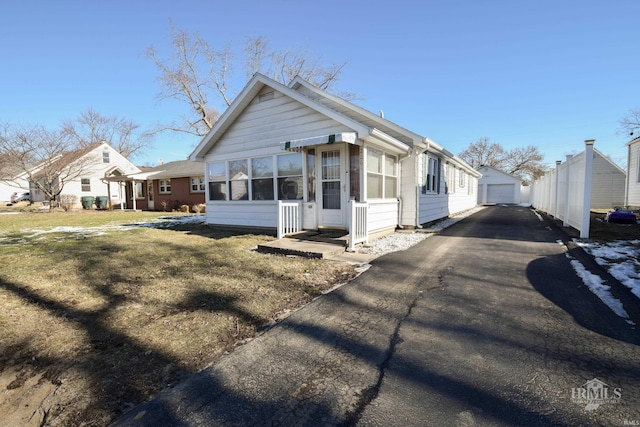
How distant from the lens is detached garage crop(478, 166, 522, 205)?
33.0m

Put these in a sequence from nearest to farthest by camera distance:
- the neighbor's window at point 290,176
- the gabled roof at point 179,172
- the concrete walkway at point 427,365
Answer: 1. the concrete walkway at point 427,365
2. the neighbor's window at point 290,176
3. the gabled roof at point 179,172

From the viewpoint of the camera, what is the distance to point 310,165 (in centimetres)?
884

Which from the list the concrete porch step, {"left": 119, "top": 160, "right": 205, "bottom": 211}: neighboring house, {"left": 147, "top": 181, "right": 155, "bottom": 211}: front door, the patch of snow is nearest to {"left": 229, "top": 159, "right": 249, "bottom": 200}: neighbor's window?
the concrete porch step

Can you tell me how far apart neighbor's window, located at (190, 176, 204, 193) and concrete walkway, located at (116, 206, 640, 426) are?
63.1ft

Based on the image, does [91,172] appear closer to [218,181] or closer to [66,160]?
[66,160]

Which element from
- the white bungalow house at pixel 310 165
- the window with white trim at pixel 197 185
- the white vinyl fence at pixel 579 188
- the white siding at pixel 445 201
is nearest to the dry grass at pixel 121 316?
the white bungalow house at pixel 310 165

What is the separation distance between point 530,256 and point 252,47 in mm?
25154

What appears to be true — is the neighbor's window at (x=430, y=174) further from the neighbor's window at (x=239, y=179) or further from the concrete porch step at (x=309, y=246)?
the neighbor's window at (x=239, y=179)

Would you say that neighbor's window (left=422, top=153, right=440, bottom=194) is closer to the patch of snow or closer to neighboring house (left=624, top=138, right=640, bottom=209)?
the patch of snow

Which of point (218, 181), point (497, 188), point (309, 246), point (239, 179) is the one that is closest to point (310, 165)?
point (309, 246)

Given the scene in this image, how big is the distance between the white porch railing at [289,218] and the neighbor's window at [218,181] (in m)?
3.55

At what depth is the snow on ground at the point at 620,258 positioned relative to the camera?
4482mm

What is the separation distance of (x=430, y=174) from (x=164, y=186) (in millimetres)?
19858

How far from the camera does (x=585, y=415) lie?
195 centimetres
